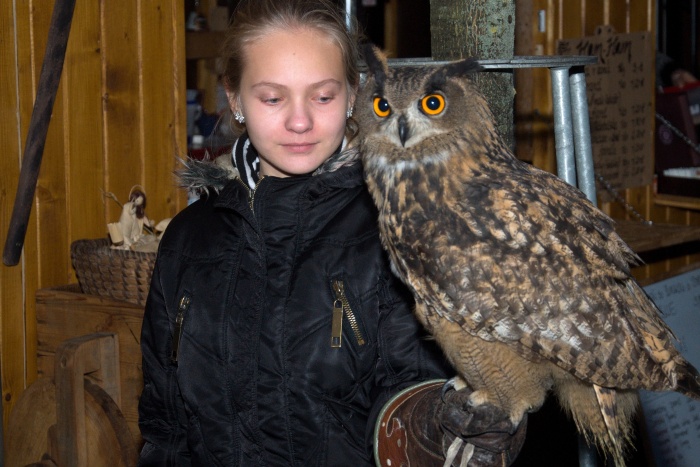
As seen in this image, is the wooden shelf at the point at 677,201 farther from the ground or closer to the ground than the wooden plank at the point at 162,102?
closer to the ground

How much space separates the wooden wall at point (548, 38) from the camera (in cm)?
436

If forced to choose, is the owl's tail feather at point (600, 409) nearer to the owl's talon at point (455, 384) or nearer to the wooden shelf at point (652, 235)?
the owl's talon at point (455, 384)

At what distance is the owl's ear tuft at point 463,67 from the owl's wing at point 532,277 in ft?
0.73

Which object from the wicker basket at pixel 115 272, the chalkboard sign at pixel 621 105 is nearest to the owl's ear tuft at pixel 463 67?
the wicker basket at pixel 115 272

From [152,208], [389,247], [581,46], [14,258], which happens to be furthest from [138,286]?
[581,46]

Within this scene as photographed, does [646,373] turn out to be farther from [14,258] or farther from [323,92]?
[14,258]

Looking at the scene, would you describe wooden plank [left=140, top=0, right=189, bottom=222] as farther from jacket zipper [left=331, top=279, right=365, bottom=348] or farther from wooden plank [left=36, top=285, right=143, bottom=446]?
jacket zipper [left=331, top=279, right=365, bottom=348]

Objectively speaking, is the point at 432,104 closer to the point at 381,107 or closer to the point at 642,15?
the point at 381,107

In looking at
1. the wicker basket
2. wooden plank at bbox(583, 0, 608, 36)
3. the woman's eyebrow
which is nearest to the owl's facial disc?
the woman's eyebrow

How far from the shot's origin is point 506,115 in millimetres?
2105

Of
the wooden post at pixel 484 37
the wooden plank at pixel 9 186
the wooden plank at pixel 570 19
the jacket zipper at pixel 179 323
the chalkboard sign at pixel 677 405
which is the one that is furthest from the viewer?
the wooden plank at pixel 570 19

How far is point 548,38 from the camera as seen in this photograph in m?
4.48

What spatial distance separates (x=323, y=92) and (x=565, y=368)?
0.79 metres

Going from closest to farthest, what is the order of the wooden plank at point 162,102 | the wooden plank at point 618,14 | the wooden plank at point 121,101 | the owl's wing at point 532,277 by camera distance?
the owl's wing at point 532,277, the wooden plank at point 121,101, the wooden plank at point 162,102, the wooden plank at point 618,14
